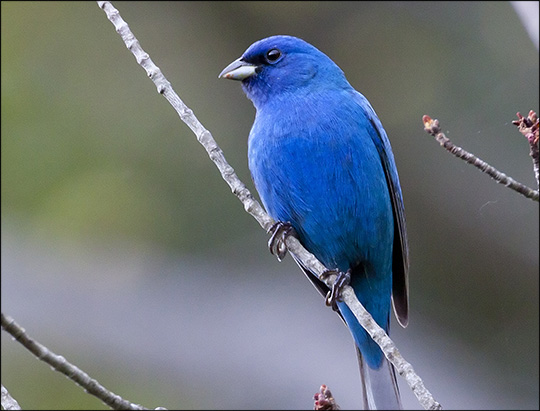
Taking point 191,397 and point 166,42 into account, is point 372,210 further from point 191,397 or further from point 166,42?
point 166,42

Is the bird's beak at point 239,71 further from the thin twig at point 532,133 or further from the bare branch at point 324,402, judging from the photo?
the bare branch at point 324,402

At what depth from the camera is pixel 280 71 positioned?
431 cm

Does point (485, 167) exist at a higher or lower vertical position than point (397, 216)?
lower

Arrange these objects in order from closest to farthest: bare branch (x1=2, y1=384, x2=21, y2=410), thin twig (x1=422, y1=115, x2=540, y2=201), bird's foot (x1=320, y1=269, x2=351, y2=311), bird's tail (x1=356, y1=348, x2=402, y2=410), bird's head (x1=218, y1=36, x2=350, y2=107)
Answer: bare branch (x1=2, y1=384, x2=21, y2=410)
thin twig (x1=422, y1=115, x2=540, y2=201)
bird's foot (x1=320, y1=269, x2=351, y2=311)
bird's tail (x1=356, y1=348, x2=402, y2=410)
bird's head (x1=218, y1=36, x2=350, y2=107)

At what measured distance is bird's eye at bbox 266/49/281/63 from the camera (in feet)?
14.4

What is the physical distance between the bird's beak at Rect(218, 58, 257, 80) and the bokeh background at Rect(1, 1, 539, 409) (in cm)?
287

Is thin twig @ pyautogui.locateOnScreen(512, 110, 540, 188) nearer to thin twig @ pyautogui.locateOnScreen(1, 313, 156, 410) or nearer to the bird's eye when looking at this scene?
thin twig @ pyautogui.locateOnScreen(1, 313, 156, 410)

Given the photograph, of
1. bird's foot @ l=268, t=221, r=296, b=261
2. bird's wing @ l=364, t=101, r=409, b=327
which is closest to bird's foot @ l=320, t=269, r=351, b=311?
bird's foot @ l=268, t=221, r=296, b=261

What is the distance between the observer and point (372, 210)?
4023mm

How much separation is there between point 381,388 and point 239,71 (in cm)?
174

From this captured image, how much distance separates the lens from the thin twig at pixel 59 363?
2139mm

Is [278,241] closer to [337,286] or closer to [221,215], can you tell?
[337,286]

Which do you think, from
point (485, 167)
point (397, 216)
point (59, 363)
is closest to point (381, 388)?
point (397, 216)

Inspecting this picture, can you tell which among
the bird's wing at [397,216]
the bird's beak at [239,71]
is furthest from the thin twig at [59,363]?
the bird's beak at [239,71]
